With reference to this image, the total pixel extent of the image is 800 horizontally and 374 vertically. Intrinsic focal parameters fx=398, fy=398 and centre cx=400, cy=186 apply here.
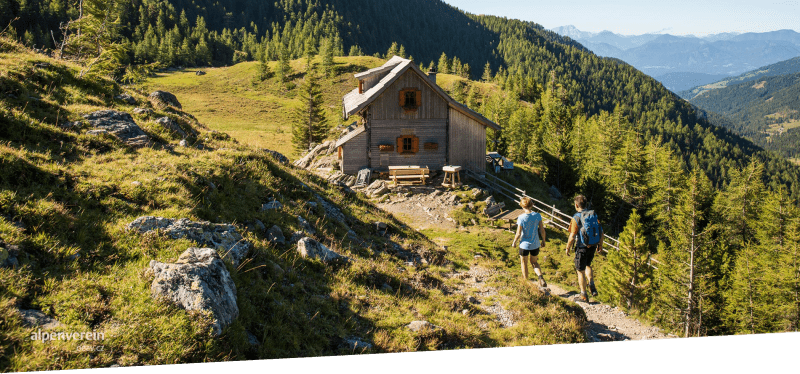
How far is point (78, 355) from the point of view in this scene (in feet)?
15.0

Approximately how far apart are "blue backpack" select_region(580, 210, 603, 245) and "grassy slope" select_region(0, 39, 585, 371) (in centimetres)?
192

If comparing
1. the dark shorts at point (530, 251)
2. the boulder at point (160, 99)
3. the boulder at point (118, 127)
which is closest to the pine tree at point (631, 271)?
the dark shorts at point (530, 251)

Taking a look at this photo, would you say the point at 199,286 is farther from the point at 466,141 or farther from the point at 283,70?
the point at 283,70

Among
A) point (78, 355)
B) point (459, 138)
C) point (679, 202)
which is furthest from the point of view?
point (679, 202)

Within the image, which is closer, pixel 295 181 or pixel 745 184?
pixel 295 181

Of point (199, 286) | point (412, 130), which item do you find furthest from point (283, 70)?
point (199, 286)

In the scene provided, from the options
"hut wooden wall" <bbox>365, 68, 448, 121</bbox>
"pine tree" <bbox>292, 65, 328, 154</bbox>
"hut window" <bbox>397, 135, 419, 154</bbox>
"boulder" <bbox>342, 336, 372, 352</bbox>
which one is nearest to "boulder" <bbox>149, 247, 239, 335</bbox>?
"boulder" <bbox>342, 336, 372, 352</bbox>

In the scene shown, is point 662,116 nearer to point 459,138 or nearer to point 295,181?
point 459,138

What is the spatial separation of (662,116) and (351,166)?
207436 millimetres

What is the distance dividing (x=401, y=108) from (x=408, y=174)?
204 inches

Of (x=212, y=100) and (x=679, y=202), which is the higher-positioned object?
(x=212, y=100)

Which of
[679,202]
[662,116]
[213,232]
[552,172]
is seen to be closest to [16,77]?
[213,232]

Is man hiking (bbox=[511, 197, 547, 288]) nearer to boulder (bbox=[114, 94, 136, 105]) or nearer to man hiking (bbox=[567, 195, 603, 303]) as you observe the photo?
man hiking (bbox=[567, 195, 603, 303])

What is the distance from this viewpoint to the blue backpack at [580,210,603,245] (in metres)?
9.18
